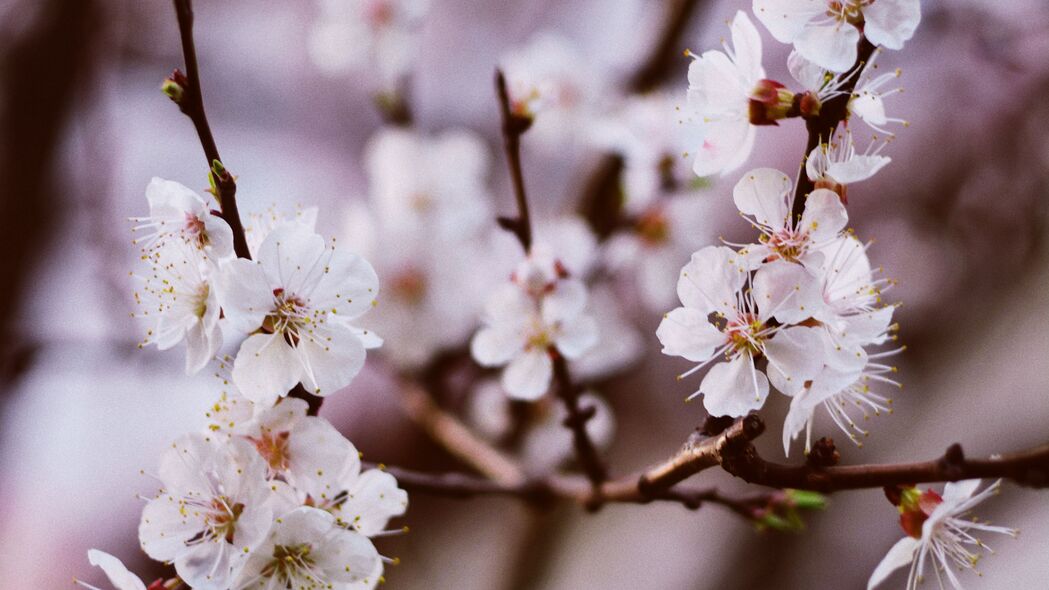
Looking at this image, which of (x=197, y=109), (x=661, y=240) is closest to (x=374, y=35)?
(x=661, y=240)

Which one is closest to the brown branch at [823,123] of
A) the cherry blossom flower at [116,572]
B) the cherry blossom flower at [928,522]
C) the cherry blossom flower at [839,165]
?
the cherry blossom flower at [839,165]

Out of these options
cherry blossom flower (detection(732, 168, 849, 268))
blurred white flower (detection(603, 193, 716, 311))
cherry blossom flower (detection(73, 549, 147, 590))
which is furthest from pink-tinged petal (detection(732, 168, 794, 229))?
blurred white flower (detection(603, 193, 716, 311))

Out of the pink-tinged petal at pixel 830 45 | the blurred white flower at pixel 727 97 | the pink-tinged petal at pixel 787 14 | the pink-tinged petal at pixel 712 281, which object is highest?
the pink-tinged petal at pixel 787 14

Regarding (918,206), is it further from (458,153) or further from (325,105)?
(325,105)

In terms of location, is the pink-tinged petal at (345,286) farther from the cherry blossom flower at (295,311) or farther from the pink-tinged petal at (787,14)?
the pink-tinged petal at (787,14)

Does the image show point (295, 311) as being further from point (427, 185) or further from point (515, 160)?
point (427, 185)

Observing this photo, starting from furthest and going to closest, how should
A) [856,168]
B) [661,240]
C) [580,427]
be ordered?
[661,240] < [580,427] < [856,168]

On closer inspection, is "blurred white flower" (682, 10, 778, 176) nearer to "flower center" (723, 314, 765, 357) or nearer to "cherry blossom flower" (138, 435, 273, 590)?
"flower center" (723, 314, 765, 357)
